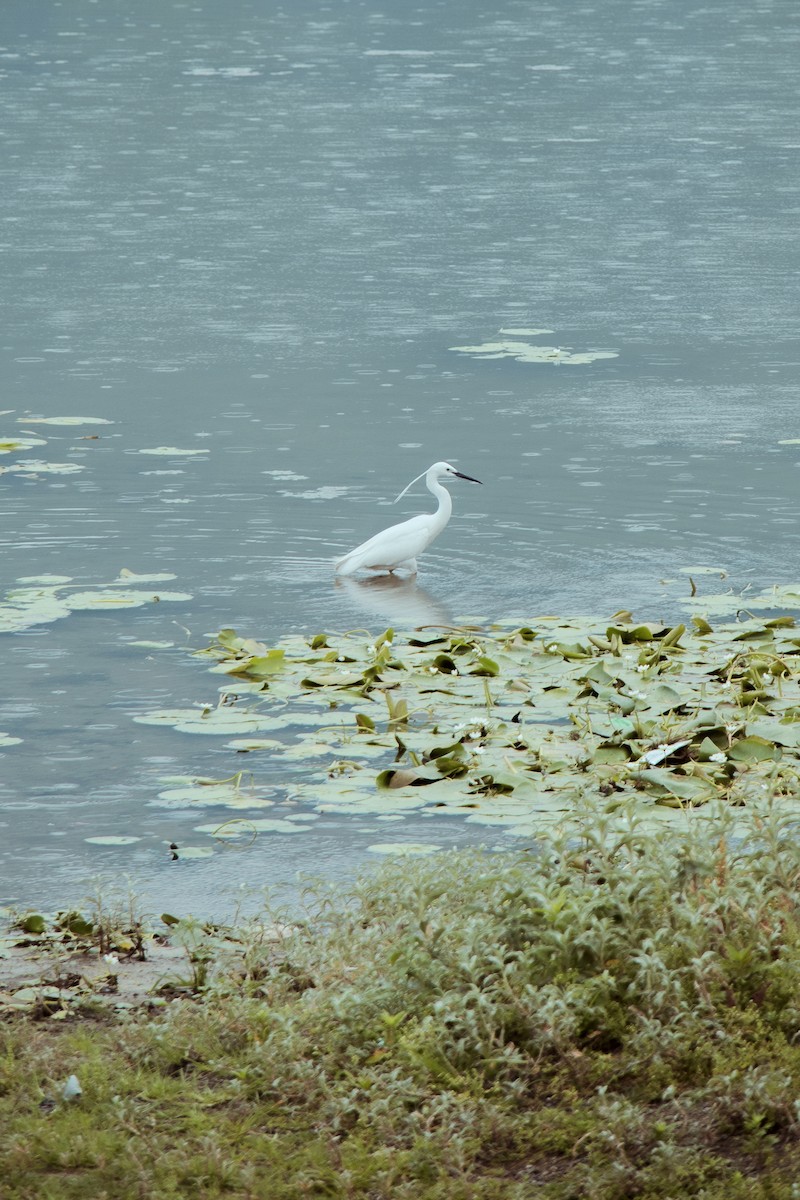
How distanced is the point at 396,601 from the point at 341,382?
445cm

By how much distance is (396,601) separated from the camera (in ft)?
27.3

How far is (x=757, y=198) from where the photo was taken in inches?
790

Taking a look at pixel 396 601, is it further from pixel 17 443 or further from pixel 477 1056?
pixel 477 1056

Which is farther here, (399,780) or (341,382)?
(341,382)

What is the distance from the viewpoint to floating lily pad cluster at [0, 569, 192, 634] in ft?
26.1

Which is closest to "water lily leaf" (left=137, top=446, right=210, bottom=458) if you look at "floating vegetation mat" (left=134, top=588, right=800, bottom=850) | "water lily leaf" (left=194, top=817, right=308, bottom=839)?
"floating vegetation mat" (left=134, top=588, right=800, bottom=850)

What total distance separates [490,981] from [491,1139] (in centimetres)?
45

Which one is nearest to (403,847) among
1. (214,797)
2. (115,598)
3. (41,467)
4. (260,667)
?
(214,797)

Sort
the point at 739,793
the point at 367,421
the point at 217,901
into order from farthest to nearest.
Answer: the point at 367,421, the point at 739,793, the point at 217,901

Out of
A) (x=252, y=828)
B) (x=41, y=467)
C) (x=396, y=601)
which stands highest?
(x=41, y=467)

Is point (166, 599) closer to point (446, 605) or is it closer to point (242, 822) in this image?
point (446, 605)

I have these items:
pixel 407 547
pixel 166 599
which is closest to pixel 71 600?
pixel 166 599

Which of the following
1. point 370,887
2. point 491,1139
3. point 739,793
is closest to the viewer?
point 491,1139

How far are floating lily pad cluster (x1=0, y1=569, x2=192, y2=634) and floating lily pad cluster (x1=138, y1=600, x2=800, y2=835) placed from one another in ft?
2.85
